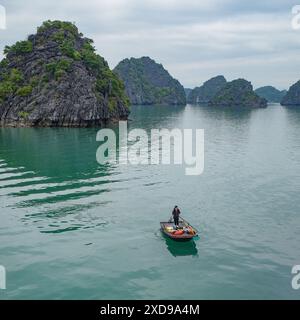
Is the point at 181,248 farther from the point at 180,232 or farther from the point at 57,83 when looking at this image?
the point at 57,83

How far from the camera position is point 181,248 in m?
32.7

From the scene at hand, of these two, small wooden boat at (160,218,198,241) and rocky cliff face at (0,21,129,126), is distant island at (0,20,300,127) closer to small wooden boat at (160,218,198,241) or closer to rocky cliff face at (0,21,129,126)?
rocky cliff face at (0,21,129,126)

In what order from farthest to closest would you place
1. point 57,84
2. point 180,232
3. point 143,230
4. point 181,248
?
point 57,84, point 143,230, point 180,232, point 181,248

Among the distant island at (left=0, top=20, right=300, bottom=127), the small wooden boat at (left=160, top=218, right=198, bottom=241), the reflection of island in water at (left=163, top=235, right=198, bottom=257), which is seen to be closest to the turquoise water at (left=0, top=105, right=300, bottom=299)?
the reflection of island in water at (left=163, top=235, right=198, bottom=257)

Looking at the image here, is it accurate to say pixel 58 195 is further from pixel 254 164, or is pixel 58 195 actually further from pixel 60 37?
pixel 60 37

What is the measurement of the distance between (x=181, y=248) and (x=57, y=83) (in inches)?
4086

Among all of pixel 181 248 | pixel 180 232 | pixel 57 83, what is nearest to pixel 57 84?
pixel 57 83

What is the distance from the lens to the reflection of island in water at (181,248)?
31.8 metres

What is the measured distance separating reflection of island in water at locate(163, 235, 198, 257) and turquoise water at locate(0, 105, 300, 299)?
90mm

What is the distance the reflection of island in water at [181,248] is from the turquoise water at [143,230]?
0.09m

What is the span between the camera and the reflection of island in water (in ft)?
104

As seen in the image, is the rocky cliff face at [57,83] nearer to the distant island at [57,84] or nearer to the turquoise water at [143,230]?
the distant island at [57,84]
